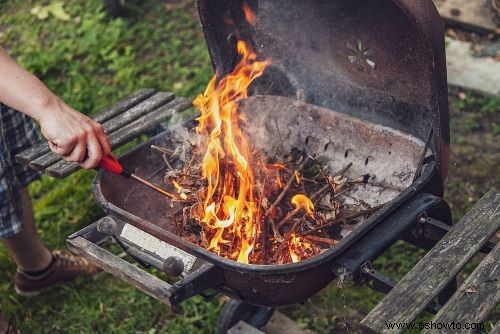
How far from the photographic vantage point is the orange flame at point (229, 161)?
2.54 metres

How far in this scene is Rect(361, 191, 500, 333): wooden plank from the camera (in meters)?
2.02

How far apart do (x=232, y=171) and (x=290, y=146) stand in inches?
16.8

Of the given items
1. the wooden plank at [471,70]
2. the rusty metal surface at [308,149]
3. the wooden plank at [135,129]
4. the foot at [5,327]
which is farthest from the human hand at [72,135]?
the wooden plank at [471,70]

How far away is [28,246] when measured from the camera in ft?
11.2

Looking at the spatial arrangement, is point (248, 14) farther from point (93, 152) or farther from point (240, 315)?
point (240, 315)

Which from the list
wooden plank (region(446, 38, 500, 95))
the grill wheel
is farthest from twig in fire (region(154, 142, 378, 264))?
wooden plank (region(446, 38, 500, 95))

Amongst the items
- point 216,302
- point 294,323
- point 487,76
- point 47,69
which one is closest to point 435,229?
point 294,323

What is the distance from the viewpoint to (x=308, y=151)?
307 centimetres

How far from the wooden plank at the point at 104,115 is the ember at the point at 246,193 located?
1.42ft

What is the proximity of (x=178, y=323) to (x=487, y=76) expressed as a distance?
2581 mm

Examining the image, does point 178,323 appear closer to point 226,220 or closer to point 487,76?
point 226,220

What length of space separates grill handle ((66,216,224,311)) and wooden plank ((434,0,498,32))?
3.38m

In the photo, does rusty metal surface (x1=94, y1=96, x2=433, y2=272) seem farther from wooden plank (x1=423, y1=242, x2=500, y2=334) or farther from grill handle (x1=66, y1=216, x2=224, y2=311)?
wooden plank (x1=423, y1=242, x2=500, y2=334)

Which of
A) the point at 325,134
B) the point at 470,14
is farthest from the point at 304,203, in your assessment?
the point at 470,14
